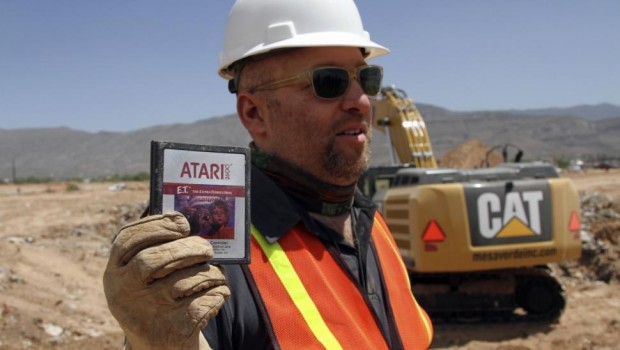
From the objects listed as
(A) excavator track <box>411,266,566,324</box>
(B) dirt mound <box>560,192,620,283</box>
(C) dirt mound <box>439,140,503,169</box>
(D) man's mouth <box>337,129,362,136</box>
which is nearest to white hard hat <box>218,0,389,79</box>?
(D) man's mouth <box>337,129,362,136</box>

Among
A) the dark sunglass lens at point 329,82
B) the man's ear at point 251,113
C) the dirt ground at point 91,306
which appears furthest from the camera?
the dirt ground at point 91,306

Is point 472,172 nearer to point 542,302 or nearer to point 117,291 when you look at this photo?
point 542,302

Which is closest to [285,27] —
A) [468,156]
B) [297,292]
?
[297,292]

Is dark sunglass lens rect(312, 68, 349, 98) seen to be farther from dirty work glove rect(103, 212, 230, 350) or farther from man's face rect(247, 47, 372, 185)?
dirty work glove rect(103, 212, 230, 350)

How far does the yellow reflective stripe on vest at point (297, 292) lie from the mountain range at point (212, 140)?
276ft

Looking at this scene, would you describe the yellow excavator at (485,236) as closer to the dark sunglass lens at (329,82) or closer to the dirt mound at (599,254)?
the dirt mound at (599,254)

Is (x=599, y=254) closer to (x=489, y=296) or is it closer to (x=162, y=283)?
(x=489, y=296)

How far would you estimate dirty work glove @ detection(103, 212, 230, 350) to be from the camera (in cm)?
130

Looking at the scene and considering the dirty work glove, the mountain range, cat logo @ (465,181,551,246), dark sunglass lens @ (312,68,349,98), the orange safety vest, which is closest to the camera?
the dirty work glove

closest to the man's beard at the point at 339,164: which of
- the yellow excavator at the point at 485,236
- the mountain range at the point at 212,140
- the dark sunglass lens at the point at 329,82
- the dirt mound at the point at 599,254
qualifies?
the dark sunglass lens at the point at 329,82

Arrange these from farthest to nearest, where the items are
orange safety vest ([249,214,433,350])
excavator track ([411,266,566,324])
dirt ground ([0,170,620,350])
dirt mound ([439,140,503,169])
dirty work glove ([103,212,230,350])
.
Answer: dirt mound ([439,140,503,169]) < excavator track ([411,266,566,324]) < dirt ground ([0,170,620,350]) < orange safety vest ([249,214,433,350]) < dirty work glove ([103,212,230,350])

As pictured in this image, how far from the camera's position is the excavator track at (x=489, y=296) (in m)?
7.89

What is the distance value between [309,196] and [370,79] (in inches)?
17.2

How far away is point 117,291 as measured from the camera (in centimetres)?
134
